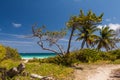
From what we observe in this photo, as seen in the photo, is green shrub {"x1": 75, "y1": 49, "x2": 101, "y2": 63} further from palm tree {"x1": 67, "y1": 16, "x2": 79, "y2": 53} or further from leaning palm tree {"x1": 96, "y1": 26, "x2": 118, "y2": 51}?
leaning palm tree {"x1": 96, "y1": 26, "x2": 118, "y2": 51}

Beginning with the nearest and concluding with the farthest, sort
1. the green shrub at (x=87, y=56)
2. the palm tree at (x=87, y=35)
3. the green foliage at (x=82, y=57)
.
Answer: the green foliage at (x=82, y=57) < the green shrub at (x=87, y=56) < the palm tree at (x=87, y=35)

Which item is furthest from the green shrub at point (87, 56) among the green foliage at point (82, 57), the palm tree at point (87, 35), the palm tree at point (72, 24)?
the palm tree at point (87, 35)

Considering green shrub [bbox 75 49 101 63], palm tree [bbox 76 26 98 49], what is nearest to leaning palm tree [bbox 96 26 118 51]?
palm tree [bbox 76 26 98 49]

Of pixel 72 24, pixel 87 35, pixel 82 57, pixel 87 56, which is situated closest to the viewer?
pixel 72 24

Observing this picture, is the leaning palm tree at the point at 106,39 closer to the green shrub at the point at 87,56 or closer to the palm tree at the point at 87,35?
the palm tree at the point at 87,35

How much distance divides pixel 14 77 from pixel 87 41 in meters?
33.9

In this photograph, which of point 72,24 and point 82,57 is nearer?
point 72,24

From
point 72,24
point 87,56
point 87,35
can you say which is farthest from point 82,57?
point 87,35

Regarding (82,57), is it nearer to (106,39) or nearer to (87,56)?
(87,56)

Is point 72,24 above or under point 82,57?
above

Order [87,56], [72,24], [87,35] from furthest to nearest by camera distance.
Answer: [87,35], [87,56], [72,24]

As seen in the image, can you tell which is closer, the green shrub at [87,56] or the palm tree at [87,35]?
the green shrub at [87,56]

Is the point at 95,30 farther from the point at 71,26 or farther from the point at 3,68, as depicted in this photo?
the point at 3,68

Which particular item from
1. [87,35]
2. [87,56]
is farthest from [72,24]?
[87,35]
